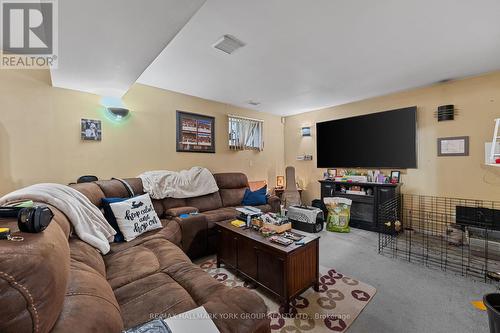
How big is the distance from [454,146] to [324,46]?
266cm

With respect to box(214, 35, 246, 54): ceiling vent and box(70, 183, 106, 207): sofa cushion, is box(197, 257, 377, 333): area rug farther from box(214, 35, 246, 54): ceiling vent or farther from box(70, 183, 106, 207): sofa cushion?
box(214, 35, 246, 54): ceiling vent

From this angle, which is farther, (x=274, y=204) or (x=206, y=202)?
(x=274, y=204)

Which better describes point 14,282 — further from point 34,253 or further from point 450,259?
point 450,259

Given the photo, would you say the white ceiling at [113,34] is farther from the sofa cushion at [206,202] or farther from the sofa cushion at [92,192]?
the sofa cushion at [206,202]

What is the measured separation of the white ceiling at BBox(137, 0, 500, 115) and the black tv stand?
5.49ft

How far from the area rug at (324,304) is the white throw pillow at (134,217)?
2.99 ft

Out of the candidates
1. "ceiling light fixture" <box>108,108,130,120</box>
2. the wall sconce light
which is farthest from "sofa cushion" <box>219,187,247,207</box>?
the wall sconce light

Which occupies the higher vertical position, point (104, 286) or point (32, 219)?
point (32, 219)

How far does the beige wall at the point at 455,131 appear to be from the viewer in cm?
288

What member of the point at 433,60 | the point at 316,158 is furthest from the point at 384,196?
the point at 433,60

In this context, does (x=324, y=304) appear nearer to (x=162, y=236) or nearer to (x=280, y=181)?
(x=162, y=236)

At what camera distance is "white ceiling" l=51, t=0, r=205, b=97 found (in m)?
1.28

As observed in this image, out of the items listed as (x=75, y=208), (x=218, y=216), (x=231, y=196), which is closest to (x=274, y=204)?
(x=231, y=196)

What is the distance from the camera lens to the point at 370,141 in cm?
387
